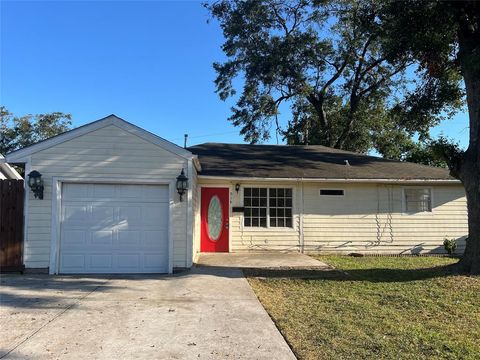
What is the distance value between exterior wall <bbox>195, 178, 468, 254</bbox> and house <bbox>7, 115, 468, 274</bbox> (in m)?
0.03

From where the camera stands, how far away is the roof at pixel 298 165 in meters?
14.4

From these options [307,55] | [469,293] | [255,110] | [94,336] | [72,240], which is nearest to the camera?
[94,336]

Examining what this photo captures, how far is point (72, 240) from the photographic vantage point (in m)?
10.5

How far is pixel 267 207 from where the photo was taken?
14.6 m

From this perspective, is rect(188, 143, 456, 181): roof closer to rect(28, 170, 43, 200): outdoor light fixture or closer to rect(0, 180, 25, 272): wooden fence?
rect(28, 170, 43, 200): outdoor light fixture

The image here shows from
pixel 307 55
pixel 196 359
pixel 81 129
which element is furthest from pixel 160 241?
pixel 307 55

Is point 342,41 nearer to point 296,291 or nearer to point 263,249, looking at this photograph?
point 263,249

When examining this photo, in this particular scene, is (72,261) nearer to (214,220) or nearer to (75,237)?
(75,237)

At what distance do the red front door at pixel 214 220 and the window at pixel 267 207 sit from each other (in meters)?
0.75

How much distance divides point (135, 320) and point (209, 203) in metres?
7.98

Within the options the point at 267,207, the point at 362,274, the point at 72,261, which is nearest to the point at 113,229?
the point at 72,261

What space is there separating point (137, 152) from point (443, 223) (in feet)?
35.7

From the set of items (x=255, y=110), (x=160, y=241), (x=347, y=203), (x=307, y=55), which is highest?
(x=307, y=55)

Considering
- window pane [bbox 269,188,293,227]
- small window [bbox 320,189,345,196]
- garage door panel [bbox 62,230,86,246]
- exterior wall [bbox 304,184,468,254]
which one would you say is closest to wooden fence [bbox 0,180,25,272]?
garage door panel [bbox 62,230,86,246]
